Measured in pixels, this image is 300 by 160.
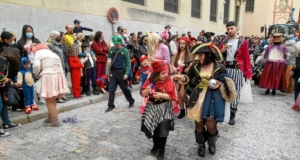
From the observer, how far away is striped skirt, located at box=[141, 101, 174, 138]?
3430 mm

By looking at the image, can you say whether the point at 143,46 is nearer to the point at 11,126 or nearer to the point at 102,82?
the point at 102,82

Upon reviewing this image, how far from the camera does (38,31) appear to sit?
809 cm

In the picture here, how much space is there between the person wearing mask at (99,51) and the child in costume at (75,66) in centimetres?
76

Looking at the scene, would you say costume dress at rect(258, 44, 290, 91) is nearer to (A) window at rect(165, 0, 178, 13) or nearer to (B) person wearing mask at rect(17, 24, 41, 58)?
(B) person wearing mask at rect(17, 24, 41, 58)

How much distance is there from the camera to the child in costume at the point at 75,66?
22.2 feet

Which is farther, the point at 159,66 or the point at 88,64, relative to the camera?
the point at 88,64

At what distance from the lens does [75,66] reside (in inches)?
267

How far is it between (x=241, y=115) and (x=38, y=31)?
6.86m

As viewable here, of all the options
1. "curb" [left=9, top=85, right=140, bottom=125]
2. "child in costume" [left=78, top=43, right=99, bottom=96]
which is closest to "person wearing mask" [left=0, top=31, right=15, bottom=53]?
"curb" [left=9, top=85, right=140, bottom=125]

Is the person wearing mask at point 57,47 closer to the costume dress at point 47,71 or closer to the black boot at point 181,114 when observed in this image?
the costume dress at point 47,71

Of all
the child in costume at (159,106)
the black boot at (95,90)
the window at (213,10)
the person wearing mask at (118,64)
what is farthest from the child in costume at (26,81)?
the window at (213,10)

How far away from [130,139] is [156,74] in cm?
146

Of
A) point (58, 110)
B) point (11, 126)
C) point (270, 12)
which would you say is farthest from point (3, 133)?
point (270, 12)

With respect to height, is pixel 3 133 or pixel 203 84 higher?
pixel 203 84
